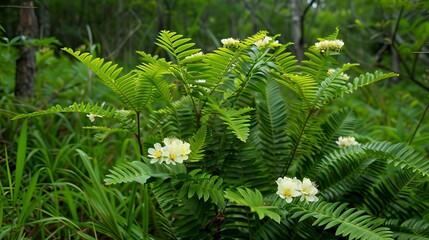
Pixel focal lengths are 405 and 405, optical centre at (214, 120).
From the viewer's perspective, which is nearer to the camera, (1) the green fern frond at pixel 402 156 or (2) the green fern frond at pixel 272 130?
(1) the green fern frond at pixel 402 156

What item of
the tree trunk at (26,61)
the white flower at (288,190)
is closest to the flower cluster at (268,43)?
the white flower at (288,190)

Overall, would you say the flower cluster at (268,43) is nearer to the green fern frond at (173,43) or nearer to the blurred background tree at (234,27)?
the green fern frond at (173,43)

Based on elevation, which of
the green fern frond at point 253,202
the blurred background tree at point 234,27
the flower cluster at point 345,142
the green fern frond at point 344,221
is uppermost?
the blurred background tree at point 234,27

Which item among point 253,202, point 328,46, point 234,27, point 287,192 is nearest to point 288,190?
point 287,192

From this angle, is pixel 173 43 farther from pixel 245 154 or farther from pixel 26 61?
pixel 26 61

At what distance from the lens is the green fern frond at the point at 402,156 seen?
1188mm

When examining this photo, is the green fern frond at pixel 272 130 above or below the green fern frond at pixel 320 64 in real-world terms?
below

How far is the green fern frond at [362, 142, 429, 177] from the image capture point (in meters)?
1.19

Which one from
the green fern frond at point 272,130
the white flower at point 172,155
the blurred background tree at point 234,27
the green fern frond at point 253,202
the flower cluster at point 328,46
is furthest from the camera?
the blurred background tree at point 234,27

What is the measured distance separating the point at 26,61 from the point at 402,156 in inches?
80.1

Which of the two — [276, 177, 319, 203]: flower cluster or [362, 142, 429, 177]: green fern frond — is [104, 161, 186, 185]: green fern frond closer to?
[276, 177, 319, 203]: flower cluster

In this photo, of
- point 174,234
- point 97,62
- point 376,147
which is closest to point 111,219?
point 174,234

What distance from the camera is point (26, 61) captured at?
233 cm

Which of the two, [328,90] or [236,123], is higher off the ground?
[328,90]
